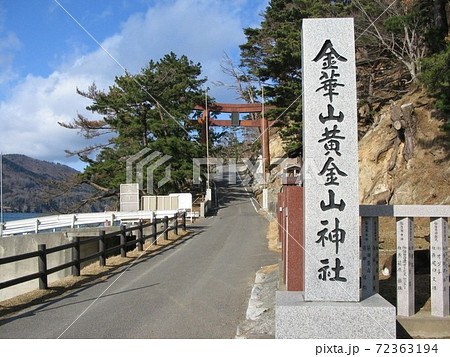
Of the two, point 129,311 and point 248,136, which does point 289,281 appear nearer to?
point 129,311

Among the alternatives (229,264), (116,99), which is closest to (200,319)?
(229,264)

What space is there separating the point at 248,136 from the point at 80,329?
68015mm

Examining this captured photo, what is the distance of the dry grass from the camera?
28.6 feet

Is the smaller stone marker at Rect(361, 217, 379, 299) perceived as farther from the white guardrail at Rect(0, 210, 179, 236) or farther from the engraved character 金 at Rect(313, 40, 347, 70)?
the white guardrail at Rect(0, 210, 179, 236)

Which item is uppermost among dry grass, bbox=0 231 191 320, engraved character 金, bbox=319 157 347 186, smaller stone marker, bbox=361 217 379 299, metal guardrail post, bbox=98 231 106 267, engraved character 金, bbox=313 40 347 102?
engraved character 金, bbox=313 40 347 102

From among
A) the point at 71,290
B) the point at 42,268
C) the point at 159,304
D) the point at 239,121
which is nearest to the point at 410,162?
the point at 159,304

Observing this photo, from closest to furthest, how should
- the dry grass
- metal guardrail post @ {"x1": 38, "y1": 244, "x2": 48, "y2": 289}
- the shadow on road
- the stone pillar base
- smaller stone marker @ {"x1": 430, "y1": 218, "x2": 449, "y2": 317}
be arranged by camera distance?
the stone pillar base, smaller stone marker @ {"x1": 430, "y1": 218, "x2": 449, "y2": 317}, the shadow on road, the dry grass, metal guardrail post @ {"x1": 38, "y1": 244, "x2": 48, "y2": 289}

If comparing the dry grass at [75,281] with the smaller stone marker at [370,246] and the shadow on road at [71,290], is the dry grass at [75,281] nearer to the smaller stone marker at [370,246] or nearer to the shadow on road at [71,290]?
the shadow on road at [71,290]

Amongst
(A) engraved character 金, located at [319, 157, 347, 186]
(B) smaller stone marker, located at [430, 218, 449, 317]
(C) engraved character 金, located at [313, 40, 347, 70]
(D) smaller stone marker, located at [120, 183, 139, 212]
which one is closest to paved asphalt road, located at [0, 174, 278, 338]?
(A) engraved character 金, located at [319, 157, 347, 186]

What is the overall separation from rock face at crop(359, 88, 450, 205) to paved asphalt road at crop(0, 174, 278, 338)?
8240 millimetres

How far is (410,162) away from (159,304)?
16196 millimetres

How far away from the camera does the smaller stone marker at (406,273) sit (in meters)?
6.42

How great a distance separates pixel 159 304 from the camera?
834 centimetres

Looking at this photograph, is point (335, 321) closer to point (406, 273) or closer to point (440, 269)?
point (406, 273)
